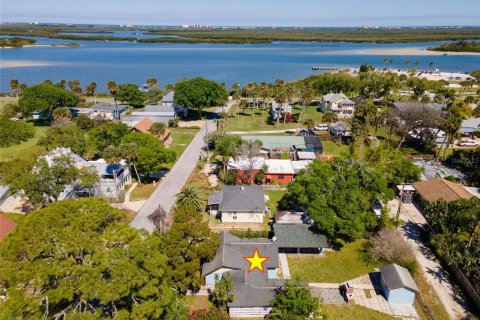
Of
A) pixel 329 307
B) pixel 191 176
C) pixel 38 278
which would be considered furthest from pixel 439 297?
pixel 191 176

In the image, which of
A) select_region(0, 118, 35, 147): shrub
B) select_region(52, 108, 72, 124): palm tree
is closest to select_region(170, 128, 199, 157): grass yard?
select_region(52, 108, 72, 124): palm tree

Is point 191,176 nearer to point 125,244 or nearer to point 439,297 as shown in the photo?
point 125,244

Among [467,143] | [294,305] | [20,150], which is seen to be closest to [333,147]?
[467,143]

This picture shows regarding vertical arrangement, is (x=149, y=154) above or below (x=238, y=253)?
above

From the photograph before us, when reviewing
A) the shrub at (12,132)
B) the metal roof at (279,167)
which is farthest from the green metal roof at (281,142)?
the shrub at (12,132)

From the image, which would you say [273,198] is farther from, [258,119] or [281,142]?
[258,119]

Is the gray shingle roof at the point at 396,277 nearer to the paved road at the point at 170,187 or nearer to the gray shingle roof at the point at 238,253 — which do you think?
the gray shingle roof at the point at 238,253

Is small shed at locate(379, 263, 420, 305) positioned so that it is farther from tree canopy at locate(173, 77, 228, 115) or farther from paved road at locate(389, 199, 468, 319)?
tree canopy at locate(173, 77, 228, 115)
